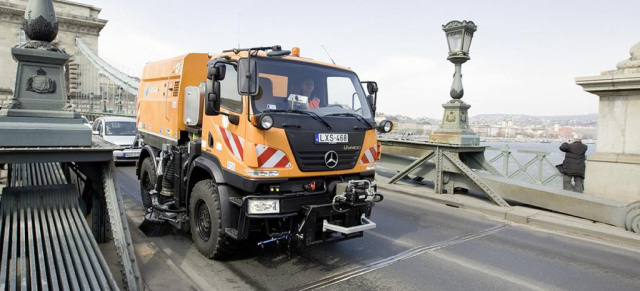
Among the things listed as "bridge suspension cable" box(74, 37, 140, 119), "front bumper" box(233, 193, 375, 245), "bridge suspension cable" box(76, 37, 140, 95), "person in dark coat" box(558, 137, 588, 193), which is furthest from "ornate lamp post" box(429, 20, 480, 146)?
"bridge suspension cable" box(74, 37, 140, 119)

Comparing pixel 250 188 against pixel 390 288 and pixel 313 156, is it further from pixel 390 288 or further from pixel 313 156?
pixel 390 288

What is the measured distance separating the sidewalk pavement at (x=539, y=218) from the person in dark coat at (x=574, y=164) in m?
1.55

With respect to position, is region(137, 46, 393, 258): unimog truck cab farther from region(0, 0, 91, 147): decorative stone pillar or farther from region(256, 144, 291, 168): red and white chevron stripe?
region(0, 0, 91, 147): decorative stone pillar

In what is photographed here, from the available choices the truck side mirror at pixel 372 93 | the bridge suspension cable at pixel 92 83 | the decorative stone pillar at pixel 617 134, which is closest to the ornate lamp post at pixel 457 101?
the decorative stone pillar at pixel 617 134

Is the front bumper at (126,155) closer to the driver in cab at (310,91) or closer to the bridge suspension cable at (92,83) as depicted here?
the driver in cab at (310,91)

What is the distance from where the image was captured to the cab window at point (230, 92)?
16.4 feet

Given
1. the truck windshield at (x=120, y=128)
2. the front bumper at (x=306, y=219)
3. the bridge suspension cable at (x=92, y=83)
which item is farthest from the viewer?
the bridge suspension cable at (x=92, y=83)

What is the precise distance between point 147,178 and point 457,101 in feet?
27.3

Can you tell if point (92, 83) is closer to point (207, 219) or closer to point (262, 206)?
point (207, 219)

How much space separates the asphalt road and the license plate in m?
1.62

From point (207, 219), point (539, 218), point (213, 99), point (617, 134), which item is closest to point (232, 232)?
point (207, 219)

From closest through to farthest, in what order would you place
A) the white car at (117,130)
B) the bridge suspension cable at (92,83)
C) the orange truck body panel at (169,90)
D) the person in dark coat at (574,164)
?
the orange truck body panel at (169,90) → the person in dark coat at (574,164) → the white car at (117,130) → the bridge suspension cable at (92,83)

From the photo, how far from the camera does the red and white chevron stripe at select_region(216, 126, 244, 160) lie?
15.7 feet

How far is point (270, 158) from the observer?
185 inches
